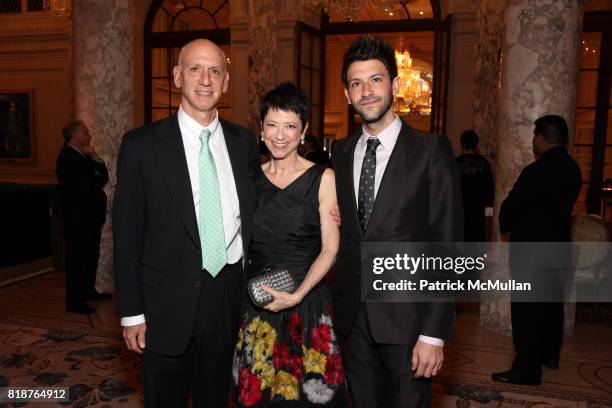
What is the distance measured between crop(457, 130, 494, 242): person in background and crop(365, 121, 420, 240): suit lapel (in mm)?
3160

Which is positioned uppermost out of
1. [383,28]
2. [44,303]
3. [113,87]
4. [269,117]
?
[383,28]

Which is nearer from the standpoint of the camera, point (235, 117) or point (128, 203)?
point (128, 203)

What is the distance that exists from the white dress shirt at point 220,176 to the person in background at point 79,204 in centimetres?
296

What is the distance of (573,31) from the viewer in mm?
4246

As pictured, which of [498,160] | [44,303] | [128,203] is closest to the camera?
[128,203]

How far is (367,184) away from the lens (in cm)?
205

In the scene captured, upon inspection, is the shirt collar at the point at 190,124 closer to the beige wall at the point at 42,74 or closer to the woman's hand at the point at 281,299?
the woman's hand at the point at 281,299

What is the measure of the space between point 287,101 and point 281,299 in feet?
2.48

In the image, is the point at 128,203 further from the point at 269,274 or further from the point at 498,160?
the point at 498,160

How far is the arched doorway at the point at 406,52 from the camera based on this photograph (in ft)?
26.0

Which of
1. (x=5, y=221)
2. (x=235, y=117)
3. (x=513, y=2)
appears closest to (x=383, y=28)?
(x=235, y=117)

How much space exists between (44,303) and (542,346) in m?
4.27

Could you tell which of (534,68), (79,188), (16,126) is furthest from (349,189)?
(16,126)

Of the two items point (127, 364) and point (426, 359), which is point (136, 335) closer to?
point (426, 359)
